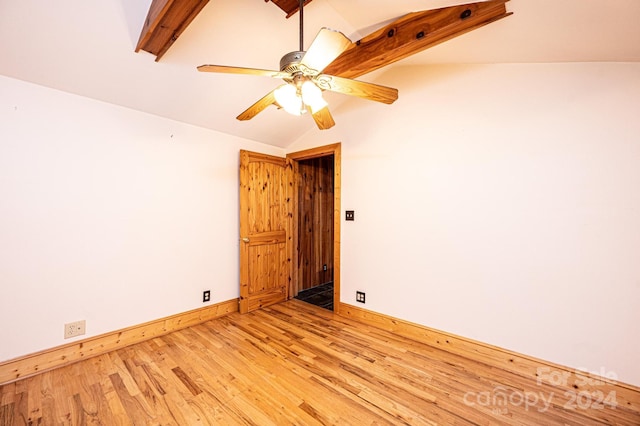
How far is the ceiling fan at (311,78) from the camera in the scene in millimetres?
1181

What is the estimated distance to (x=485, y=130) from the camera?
212 centimetres

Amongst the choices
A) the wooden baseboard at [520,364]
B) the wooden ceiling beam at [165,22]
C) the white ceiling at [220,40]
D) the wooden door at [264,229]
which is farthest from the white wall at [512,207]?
the wooden ceiling beam at [165,22]

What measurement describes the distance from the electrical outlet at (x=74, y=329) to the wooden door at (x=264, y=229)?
1.43 metres

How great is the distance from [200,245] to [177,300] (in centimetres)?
62

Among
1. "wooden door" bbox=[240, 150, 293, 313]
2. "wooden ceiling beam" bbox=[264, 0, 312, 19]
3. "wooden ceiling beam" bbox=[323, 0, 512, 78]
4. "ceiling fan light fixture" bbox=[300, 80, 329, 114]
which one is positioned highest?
"wooden ceiling beam" bbox=[264, 0, 312, 19]

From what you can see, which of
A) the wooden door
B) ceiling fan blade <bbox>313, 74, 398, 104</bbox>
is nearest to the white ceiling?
ceiling fan blade <bbox>313, 74, 398, 104</bbox>

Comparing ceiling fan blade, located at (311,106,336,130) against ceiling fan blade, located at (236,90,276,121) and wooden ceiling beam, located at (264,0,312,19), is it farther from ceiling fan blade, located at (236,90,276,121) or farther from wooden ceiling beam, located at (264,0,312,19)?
wooden ceiling beam, located at (264,0,312,19)

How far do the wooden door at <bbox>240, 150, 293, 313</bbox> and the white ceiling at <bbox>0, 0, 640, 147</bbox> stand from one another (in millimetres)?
1049

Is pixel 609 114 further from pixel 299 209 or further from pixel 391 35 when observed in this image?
pixel 299 209

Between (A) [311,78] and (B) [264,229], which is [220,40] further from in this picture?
(B) [264,229]

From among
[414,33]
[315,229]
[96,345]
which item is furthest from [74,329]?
[414,33]

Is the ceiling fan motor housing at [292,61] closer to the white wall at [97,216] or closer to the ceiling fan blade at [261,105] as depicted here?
the ceiling fan blade at [261,105]

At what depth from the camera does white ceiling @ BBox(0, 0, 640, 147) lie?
1.44 m

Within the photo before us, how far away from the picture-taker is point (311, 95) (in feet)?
4.59
